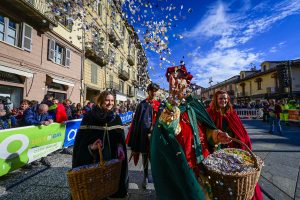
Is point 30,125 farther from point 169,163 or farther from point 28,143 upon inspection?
point 169,163

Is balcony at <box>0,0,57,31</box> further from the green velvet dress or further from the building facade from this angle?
the green velvet dress

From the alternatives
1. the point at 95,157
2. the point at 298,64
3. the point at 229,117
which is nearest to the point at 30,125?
the point at 95,157

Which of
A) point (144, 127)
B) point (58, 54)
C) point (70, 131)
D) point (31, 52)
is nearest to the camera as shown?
point (144, 127)

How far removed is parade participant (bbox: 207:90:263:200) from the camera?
11.1ft

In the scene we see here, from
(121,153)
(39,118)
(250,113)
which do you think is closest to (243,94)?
(250,113)

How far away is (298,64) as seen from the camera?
28.4m

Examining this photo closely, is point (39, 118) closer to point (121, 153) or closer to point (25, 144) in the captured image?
point (25, 144)

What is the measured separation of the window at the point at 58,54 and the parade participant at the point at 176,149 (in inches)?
527

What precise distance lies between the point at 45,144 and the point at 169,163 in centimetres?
548

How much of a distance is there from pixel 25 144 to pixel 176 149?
4845mm

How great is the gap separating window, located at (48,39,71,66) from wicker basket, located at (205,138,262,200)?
14.0 m

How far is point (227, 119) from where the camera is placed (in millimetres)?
3514

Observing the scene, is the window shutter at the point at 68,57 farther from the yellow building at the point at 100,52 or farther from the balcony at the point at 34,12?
the balcony at the point at 34,12

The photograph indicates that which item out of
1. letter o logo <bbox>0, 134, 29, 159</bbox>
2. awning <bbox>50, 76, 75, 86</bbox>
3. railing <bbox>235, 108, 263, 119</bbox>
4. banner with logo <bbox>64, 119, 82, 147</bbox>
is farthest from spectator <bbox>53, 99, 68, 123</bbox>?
railing <bbox>235, 108, 263, 119</bbox>
